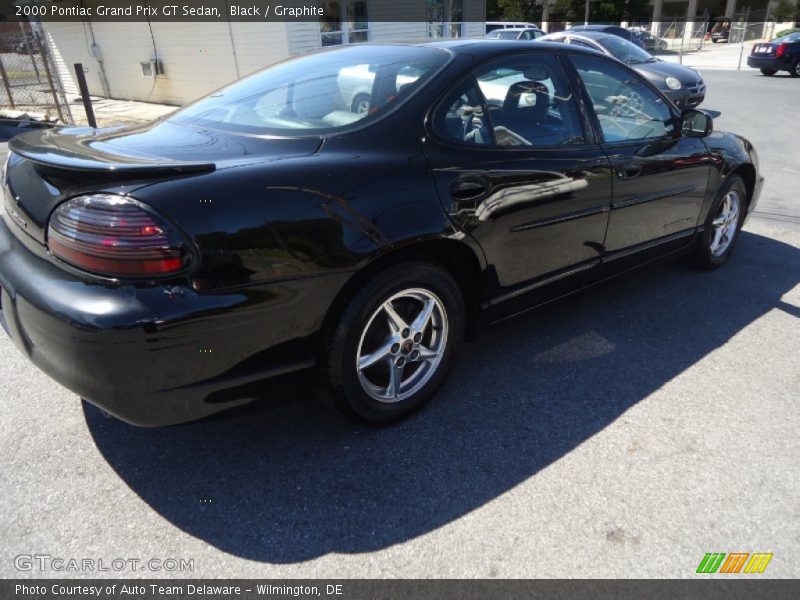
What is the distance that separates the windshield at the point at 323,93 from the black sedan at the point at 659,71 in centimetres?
855

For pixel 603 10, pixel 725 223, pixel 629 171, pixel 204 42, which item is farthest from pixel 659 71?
pixel 603 10

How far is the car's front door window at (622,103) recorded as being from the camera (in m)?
3.26

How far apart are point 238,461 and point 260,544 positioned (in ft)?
1.54

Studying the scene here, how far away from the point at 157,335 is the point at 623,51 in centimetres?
1266

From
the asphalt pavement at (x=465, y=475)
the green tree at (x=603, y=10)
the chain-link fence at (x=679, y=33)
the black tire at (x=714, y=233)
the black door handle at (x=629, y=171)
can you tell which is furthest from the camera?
the chain-link fence at (x=679, y=33)

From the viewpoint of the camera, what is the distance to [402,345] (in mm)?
2551

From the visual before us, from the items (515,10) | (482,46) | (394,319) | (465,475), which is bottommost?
(465,475)

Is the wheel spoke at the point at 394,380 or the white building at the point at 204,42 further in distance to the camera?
the white building at the point at 204,42

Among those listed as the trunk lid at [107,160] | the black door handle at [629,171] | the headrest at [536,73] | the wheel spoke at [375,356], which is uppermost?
the headrest at [536,73]

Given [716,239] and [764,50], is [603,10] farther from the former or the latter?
[716,239]

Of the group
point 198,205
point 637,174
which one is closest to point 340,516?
point 198,205

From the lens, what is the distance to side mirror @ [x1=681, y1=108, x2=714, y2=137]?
3793 millimetres

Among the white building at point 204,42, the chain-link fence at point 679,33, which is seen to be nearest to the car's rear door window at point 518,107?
the white building at point 204,42

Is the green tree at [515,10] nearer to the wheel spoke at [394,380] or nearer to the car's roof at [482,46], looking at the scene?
the car's roof at [482,46]
